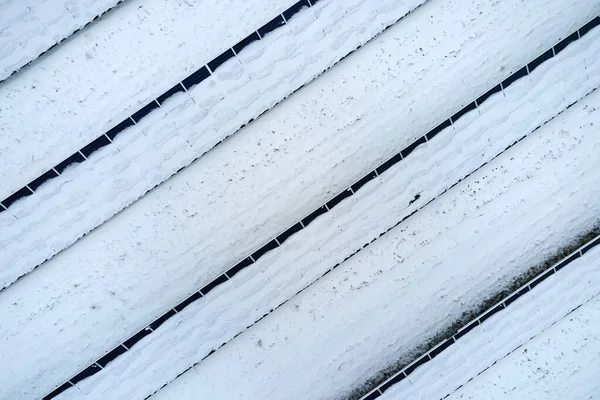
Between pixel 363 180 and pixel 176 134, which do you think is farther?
pixel 363 180

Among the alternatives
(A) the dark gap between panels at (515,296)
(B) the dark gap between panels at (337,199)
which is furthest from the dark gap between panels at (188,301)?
(A) the dark gap between panels at (515,296)

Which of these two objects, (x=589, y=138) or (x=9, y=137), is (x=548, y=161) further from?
(x=9, y=137)

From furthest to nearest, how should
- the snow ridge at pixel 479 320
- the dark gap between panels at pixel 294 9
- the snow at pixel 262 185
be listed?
the snow ridge at pixel 479 320, the snow at pixel 262 185, the dark gap between panels at pixel 294 9

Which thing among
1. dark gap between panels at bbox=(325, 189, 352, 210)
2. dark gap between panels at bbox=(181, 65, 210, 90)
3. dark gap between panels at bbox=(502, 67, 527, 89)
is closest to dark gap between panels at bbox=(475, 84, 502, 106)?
dark gap between panels at bbox=(502, 67, 527, 89)

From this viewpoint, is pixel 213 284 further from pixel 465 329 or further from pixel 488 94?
pixel 488 94

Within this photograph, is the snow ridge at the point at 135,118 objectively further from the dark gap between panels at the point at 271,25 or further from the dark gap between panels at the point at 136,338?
the dark gap between panels at the point at 136,338

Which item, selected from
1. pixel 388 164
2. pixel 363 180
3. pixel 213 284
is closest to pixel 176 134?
pixel 213 284

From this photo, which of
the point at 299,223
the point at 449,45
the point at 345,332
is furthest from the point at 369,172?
the point at 345,332
